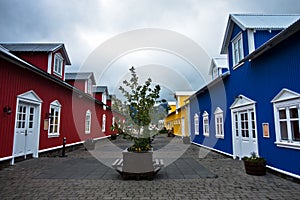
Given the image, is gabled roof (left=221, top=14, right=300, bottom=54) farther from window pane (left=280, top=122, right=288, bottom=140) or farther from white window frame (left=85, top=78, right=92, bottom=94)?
white window frame (left=85, top=78, right=92, bottom=94)

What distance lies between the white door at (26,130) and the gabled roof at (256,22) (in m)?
8.84

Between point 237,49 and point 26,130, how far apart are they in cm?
909

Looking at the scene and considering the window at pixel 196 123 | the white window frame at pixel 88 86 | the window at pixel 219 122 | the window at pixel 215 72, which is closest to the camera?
the window at pixel 219 122

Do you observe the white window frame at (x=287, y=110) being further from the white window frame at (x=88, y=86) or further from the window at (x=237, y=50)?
the white window frame at (x=88, y=86)

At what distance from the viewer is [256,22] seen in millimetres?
7969

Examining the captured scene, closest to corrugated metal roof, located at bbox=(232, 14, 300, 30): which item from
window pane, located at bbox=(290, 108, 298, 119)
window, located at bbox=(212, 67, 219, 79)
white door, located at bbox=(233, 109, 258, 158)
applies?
white door, located at bbox=(233, 109, 258, 158)

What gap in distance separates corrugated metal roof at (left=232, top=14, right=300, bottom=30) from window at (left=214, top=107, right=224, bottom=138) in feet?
13.5

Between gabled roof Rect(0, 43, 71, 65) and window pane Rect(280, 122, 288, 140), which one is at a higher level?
gabled roof Rect(0, 43, 71, 65)

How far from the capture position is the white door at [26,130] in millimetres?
7527

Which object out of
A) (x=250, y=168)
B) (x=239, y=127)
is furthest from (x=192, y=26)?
(x=250, y=168)

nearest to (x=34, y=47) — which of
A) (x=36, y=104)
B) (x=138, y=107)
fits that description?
(x=36, y=104)

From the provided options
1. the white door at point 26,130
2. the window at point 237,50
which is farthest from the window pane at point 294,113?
the white door at point 26,130

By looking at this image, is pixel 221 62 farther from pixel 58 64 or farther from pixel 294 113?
pixel 58 64

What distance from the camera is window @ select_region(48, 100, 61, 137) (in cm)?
990
